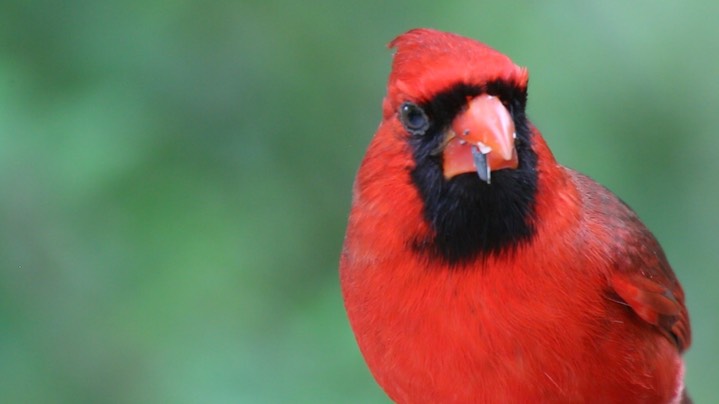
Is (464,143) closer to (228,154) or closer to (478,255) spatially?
(478,255)

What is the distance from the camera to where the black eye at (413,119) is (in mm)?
1375

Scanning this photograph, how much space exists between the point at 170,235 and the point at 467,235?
3.29 ft

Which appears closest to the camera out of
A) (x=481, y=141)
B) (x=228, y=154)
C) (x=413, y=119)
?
(x=481, y=141)

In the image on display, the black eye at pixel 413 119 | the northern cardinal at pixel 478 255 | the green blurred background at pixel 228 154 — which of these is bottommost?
the northern cardinal at pixel 478 255

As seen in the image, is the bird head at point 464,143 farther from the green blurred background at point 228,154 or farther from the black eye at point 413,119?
the green blurred background at point 228,154

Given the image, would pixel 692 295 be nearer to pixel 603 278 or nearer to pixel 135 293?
pixel 603 278

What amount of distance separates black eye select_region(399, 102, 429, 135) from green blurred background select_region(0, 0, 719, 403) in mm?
912

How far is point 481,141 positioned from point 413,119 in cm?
13

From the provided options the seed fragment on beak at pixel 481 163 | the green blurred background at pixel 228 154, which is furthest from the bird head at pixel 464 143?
the green blurred background at pixel 228 154

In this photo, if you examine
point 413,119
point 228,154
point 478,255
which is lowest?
point 478,255

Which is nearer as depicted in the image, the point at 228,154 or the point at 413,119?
the point at 413,119

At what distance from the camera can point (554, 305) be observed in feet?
4.74

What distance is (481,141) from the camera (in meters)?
1.29

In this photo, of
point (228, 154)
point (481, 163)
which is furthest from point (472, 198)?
point (228, 154)
